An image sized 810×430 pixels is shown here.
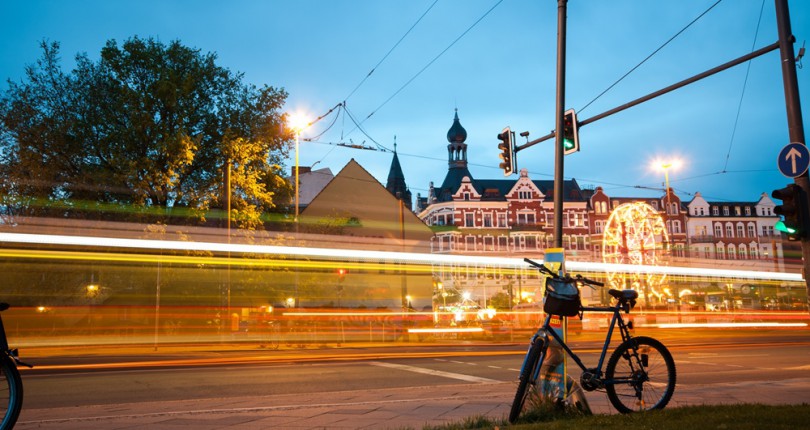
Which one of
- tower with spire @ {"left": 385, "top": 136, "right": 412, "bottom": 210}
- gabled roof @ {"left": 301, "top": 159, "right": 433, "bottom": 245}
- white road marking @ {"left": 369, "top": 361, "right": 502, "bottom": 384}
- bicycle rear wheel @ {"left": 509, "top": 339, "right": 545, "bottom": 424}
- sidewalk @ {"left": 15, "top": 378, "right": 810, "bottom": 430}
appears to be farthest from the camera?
tower with spire @ {"left": 385, "top": 136, "right": 412, "bottom": 210}

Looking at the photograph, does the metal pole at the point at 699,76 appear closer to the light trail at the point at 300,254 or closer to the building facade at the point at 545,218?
the light trail at the point at 300,254

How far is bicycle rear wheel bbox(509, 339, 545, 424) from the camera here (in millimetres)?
5680

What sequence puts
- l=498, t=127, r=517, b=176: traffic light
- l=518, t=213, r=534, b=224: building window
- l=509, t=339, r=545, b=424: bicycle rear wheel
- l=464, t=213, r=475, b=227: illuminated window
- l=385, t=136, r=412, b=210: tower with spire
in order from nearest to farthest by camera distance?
Answer: l=509, t=339, r=545, b=424: bicycle rear wheel, l=498, t=127, r=517, b=176: traffic light, l=518, t=213, r=534, b=224: building window, l=464, t=213, r=475, b=227: illuminated window, l=385, t=136, r=412, b=210: tower with spire

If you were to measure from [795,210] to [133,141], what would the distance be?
80.4 feet

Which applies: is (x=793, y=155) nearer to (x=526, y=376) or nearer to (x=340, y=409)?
(x=526, y=376)

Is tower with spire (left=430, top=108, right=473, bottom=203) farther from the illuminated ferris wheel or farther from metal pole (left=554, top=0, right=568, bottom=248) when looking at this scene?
metal pole (left=554, top=0, right=568, bottom=248)

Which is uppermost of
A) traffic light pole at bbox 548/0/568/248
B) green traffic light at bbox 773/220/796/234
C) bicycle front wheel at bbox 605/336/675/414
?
traffic light pole at bbox 548/0/568/248

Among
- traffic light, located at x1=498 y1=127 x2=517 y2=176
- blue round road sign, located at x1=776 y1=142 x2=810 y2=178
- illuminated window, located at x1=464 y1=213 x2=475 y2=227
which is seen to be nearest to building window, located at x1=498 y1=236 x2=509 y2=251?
illuminated window, located at x1=464 y1=213 x2=475 y2=227

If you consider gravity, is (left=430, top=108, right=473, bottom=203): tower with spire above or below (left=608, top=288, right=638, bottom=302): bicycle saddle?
above

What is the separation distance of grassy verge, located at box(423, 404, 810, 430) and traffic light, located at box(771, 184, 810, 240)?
172 inches

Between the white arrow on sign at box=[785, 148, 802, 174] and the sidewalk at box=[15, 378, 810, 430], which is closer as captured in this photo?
the sidewalk at box=[15, 378, 810, 430]

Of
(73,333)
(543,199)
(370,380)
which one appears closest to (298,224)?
(73,333)

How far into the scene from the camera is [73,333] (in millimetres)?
26594

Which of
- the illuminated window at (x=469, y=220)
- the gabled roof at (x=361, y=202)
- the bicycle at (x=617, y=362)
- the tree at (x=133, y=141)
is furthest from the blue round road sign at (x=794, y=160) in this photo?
the illuminated window at (x=469, y=220)
